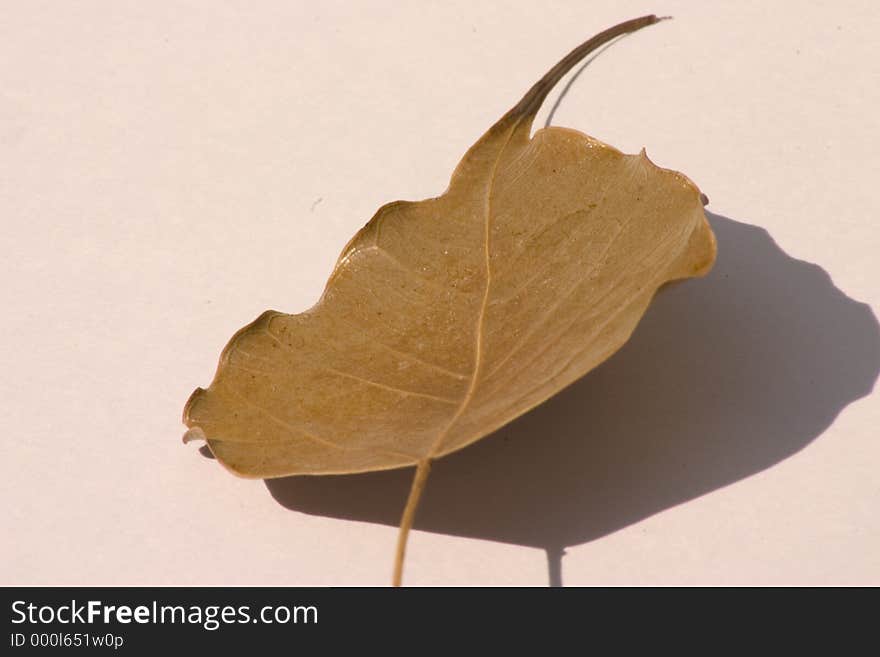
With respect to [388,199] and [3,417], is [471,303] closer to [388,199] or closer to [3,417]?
[388,199]

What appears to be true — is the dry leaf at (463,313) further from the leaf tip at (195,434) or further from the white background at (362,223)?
the white background at (362,223)

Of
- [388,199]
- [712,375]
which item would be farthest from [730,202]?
[388,199]

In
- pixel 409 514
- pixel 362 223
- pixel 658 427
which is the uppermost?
pixel 362 223

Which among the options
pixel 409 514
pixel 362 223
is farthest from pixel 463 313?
pixel 362 223

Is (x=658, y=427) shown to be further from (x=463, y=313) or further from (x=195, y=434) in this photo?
(x=195, y=434)

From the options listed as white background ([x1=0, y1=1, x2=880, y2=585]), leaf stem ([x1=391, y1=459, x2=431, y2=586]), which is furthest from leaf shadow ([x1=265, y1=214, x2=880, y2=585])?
leaf stem ([x1=391, y1=459, x2=431, y2=586])

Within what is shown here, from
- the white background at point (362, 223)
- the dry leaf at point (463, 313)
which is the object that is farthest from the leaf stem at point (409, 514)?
the white background at point (362, 223)

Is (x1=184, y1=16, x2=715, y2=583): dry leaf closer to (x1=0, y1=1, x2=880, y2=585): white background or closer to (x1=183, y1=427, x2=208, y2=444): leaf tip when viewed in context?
(x1=183, y1=427, x2=208, y2=444): leaf tip
